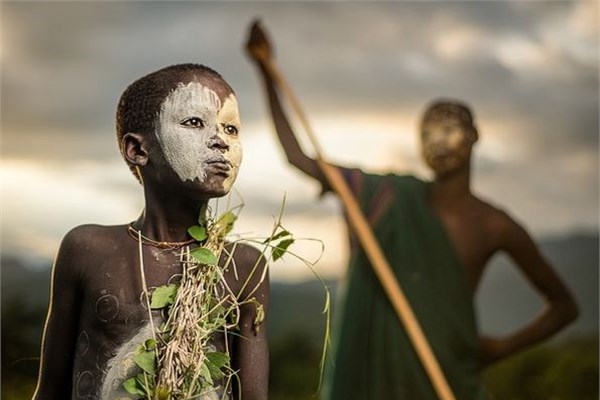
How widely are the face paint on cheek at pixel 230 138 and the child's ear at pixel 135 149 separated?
0.10 meters

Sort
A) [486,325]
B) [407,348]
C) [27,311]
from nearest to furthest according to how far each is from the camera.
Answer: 1. [407,348]
2. [27,311]
3. [486,325]

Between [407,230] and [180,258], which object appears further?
[407,230]

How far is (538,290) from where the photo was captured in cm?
359

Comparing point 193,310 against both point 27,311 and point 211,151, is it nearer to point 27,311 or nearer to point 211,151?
point 211,151

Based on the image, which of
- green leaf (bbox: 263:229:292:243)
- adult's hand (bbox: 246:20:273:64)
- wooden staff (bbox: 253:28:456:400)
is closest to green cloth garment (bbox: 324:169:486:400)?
wooden staff (bbox: 253:28:456:400)

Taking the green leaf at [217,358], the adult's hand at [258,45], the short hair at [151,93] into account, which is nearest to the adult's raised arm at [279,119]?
the adult's hand at [258,45]

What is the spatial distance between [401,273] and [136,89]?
1.93 metres

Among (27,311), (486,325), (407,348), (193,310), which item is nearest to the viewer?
(193,310)

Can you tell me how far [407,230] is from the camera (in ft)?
11.3

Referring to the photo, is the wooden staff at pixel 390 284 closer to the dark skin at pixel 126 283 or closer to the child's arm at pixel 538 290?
the child's arm at pixel 538 290

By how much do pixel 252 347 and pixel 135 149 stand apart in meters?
0.28

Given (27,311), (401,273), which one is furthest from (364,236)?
(27,311)

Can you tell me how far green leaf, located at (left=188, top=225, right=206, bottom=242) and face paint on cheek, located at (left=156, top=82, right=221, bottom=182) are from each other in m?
0.07

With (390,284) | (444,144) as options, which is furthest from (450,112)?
(390,284)
